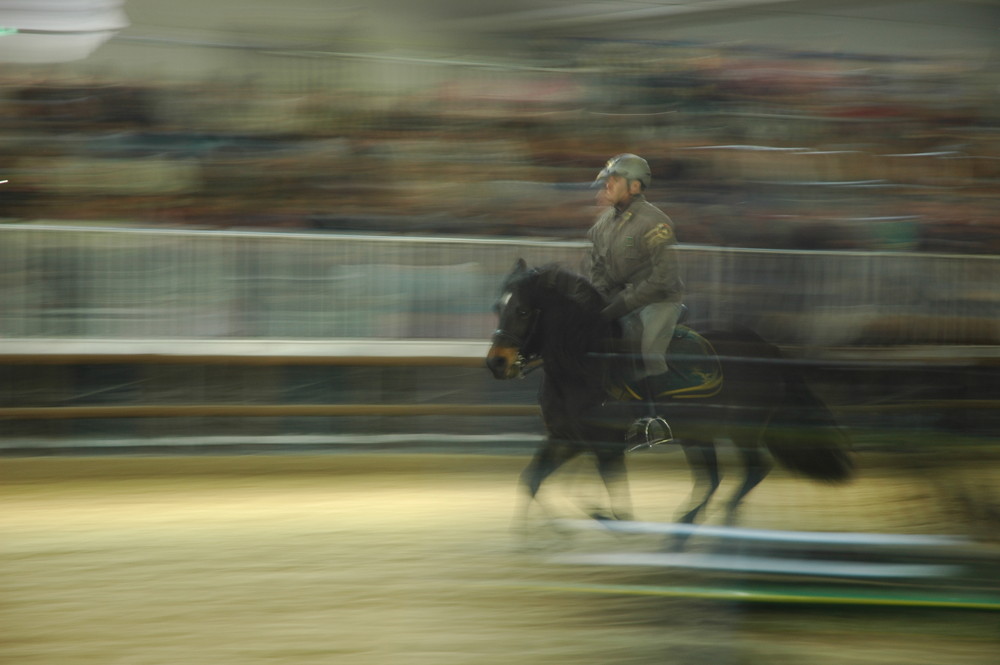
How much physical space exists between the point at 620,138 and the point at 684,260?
2.20 meters

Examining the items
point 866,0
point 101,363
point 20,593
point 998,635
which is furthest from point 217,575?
point 101,363

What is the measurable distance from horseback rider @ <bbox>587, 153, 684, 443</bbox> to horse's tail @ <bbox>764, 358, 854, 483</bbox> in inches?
36.2

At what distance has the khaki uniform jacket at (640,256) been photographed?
19.8 feet

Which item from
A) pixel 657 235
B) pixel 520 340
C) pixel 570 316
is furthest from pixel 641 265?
pixel 520 340

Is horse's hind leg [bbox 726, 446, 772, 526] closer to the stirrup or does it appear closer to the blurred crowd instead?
the stirrup

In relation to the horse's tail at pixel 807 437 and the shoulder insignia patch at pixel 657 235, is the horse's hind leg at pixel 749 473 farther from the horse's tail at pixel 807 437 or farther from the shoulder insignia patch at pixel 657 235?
the shoulder insignia patch at pixel 657 235

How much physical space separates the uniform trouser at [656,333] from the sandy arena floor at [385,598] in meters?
0.73

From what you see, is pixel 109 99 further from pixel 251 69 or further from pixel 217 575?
pixel 217 575

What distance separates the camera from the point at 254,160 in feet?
32.4

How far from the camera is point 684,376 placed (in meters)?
6.00

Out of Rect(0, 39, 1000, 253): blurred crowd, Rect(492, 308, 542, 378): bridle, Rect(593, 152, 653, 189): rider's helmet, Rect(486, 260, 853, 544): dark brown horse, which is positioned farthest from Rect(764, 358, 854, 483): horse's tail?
Rect(0, 39, 1000, 253): blurred crowd

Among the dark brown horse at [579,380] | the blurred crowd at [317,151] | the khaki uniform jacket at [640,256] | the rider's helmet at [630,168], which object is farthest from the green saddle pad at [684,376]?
the blurred crowd at [317,151]

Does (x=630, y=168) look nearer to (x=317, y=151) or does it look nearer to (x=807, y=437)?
(x=807, y=437)

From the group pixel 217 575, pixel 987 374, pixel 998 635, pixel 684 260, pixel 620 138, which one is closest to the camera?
pixel 987 374
